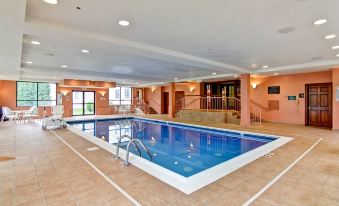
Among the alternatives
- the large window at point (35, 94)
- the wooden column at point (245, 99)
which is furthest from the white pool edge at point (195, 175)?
the large window at point (35, 94)

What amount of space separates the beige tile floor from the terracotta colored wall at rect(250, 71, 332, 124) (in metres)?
5.76

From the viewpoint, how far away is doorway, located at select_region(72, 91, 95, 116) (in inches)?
615

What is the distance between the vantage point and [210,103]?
1283cm

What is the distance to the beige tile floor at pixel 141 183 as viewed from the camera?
2.34 m

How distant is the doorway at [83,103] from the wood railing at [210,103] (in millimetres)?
7653

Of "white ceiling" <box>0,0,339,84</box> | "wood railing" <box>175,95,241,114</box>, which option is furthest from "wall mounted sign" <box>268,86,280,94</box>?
"white ceiling" <box>0,0,339,84</box>

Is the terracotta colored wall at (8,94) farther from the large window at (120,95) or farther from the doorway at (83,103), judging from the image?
the large window at (120,95)

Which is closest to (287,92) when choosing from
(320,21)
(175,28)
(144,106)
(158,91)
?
(320,21)

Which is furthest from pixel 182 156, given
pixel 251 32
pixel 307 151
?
pixel 251 32

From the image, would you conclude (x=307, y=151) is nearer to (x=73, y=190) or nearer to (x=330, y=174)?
(x=330, y=174)

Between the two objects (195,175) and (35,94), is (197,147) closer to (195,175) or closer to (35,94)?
(195,175)

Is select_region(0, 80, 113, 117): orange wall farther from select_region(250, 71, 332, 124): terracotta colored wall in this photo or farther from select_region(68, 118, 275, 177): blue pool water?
select_region(250, 71, 332, 124): terracotta colored wall

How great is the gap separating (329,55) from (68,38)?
7541mm

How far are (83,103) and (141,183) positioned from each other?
49.1 ft
